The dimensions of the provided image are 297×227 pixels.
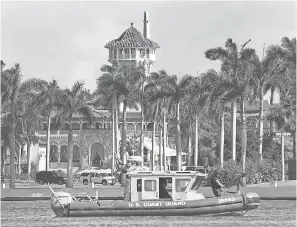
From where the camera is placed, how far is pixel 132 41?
513ft

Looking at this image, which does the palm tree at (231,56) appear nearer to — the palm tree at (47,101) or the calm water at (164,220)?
the palm tree at (47,101)

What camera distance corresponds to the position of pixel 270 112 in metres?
104

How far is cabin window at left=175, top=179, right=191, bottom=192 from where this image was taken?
5462 cm

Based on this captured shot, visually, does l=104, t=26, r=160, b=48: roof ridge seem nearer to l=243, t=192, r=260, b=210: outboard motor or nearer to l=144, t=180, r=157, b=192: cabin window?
l=144, t=180, r=157, b=192: cabin window

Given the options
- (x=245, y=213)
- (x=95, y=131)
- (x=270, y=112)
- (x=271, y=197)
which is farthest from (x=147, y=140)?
(x=245, y=213)

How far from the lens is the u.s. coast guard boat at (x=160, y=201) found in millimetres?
53906

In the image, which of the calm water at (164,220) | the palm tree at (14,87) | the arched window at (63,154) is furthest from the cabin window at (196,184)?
the arched window at (63,154)

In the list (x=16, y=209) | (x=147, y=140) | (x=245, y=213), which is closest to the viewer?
(x=245, y=213)

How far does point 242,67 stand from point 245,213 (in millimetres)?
29705

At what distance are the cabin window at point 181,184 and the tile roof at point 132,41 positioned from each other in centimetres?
10161

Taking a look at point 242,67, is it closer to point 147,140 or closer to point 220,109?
point 220,109

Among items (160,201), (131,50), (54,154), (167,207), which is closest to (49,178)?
(54,154)

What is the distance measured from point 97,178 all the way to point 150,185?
5520 cm

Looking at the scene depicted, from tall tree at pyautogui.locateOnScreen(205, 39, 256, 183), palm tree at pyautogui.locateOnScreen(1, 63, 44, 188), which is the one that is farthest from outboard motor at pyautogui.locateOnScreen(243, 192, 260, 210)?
palm tree at pyautogui.locateOnScreen(1, 63, 44, 188)
